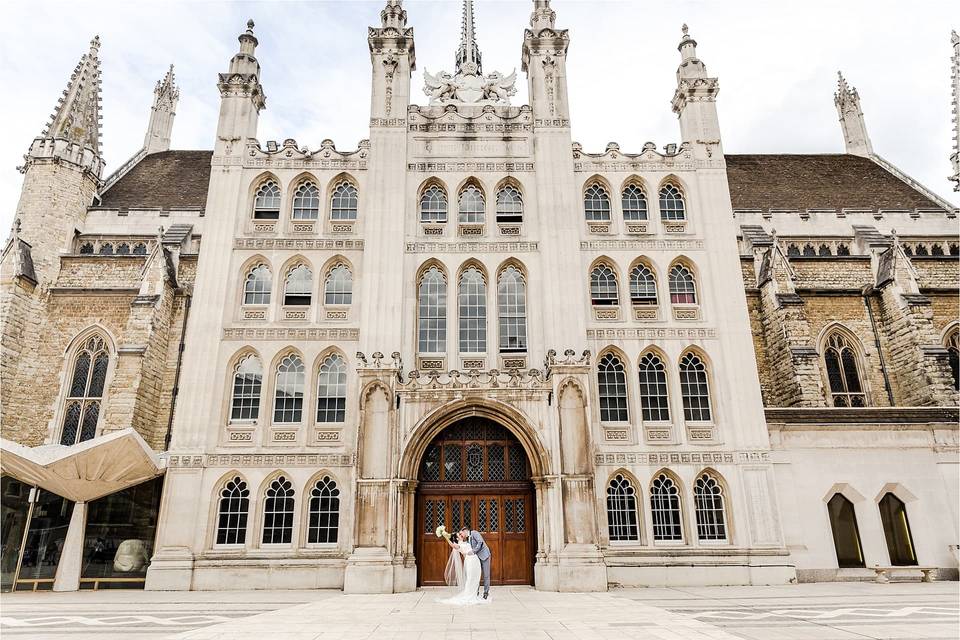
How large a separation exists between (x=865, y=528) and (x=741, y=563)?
14.5 ft

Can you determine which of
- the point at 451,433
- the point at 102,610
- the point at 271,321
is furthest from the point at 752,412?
the point at 102,610

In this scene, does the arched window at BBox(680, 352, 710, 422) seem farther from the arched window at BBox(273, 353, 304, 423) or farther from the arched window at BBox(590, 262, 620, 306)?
the arched window at BBox(273, 353, 304, 423)

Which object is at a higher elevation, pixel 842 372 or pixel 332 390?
pixel 842 372

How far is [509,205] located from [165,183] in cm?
2109

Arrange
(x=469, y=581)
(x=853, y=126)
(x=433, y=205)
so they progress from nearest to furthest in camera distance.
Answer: (x=469, y=581) → (x=433, y=205) → (x=853, y=126)

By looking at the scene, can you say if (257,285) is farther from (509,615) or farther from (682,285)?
(682,285)

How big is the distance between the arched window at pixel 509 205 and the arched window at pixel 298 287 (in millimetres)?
7365

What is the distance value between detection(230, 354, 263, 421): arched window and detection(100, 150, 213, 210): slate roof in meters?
13.4

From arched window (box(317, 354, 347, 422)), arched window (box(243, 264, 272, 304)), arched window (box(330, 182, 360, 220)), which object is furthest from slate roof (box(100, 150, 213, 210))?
arched window (box(317, 354, 347, 422))

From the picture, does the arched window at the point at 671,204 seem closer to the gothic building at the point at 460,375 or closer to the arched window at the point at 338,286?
the gothic building at the point at 460,375

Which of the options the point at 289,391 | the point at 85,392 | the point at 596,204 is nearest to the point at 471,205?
the point at 596,204

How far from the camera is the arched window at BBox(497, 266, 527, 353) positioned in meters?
19.9

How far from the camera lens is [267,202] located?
71.8 ft

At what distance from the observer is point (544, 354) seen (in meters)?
19.3
